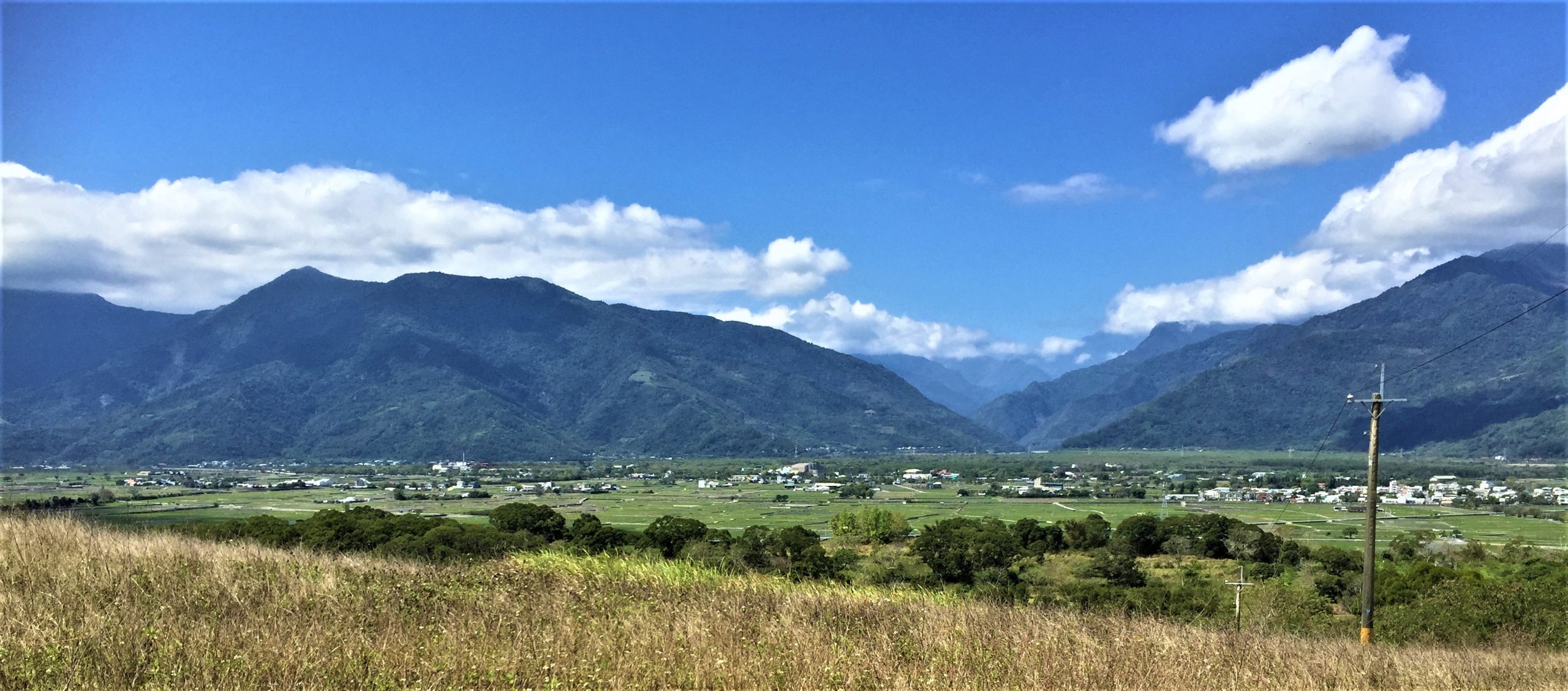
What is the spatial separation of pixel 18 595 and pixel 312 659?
288 centimetres

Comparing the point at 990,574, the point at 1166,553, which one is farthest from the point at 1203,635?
the point at 1166,553

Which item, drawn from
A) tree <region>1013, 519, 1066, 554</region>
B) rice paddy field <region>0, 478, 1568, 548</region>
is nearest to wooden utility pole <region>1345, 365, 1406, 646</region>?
tree <region>1013, 519, 1066, 554</region>

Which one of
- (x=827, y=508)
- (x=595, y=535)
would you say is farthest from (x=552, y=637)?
(x=827, y=508)

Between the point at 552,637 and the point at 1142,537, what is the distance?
55.9 meters

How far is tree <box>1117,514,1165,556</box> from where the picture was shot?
2200 inches

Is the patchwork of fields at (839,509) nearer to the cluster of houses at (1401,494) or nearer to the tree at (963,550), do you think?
the cluster of houses at (1401,494)

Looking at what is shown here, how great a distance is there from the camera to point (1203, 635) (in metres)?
8.23

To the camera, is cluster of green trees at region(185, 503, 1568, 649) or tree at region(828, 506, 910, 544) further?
tree at region(828, 506, 910, 544)

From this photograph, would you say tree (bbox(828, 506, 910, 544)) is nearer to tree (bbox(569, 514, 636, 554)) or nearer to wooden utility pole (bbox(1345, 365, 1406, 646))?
tree (bbox(569, 514, 636, 554))

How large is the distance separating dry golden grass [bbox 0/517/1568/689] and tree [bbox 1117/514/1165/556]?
159ft

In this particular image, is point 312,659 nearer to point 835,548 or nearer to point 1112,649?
point 1112,649

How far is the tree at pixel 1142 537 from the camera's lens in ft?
183

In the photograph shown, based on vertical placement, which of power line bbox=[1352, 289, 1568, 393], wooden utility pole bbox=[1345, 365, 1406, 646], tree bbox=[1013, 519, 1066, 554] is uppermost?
power line bbox=[1352, 289, 1568, 393]

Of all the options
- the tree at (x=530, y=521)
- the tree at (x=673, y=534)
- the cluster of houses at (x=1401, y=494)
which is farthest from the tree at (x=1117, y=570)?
the cluster of houses at (x=1401, y=494)
